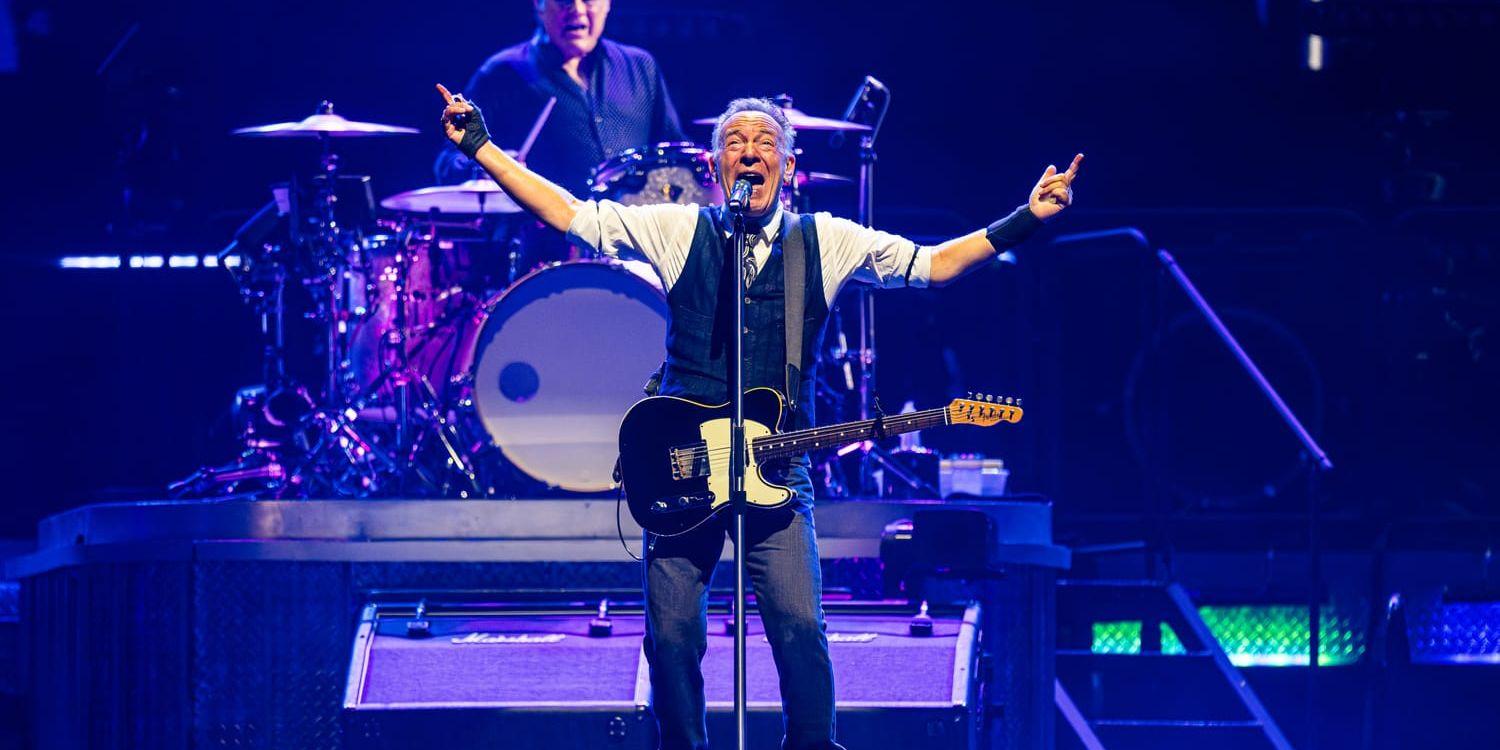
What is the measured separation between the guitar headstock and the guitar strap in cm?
43

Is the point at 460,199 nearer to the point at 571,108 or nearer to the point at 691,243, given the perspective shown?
the point at 571,108

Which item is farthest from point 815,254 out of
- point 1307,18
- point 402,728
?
A: point 1307,18

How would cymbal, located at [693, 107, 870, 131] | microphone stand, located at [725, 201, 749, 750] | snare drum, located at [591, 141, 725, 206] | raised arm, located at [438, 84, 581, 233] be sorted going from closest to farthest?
microphone stand, located at [725, 201, 749, 750] → raised arm, located at [438, 84, 581, 233] → snare drum, located at [591, 141, 725, 206] → cymbal, located at [693, 107, 870, 131]

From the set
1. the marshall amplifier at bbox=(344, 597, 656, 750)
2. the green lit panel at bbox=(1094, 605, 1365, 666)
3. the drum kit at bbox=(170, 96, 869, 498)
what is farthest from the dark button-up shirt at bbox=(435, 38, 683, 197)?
the green lit panel at bbox=(1094, 605, 1365, 666)

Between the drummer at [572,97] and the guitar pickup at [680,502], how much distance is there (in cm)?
383

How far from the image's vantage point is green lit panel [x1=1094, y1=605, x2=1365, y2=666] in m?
9.00

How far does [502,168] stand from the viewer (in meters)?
4.83

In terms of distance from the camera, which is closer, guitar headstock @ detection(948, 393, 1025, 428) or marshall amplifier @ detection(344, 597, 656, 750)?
guitar headstock @ detection(948, 393, 1025, 428)

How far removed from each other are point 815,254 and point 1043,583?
242 centimetres

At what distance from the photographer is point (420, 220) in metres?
8.75

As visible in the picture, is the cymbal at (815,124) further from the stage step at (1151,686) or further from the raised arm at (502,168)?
the raised arm at (502,168)

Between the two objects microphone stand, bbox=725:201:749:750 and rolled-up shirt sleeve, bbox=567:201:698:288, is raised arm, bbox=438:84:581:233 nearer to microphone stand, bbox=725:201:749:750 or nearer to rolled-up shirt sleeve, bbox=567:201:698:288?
rolled-up shirt sleeve, bbox=567:201:698:288

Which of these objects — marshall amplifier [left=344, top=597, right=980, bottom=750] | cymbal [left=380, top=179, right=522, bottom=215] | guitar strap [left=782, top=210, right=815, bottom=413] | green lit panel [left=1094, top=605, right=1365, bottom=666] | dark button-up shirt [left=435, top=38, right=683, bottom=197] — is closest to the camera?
guitar strap [left=782, top=210, right=815, bottom=413]

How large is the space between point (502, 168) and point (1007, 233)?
4.42 feet
